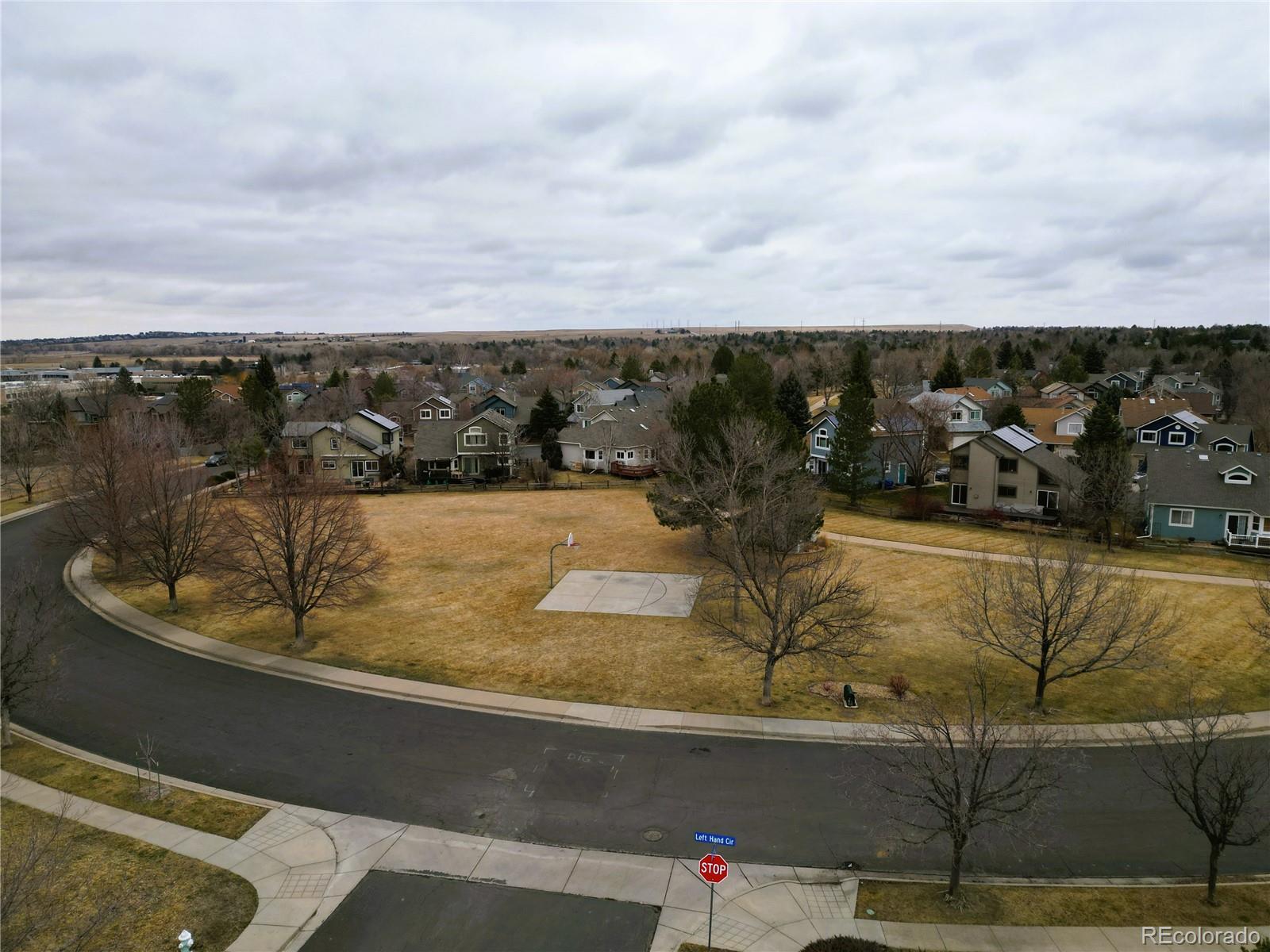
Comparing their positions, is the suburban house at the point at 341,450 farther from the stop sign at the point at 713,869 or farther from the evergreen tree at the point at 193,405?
the stop sign at the point at 713,869

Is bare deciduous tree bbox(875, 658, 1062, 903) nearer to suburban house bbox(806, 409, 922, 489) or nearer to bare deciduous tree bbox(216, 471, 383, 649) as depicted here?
bare deciduous tree bbox(216, 471, 383, 649)

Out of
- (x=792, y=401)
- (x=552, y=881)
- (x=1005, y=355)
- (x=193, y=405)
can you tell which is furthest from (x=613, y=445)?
(x=1005, y=355)

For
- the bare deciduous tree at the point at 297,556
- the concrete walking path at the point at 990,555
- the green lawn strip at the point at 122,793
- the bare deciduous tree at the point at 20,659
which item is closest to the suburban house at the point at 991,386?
the concrete walking path at the point at 990,555

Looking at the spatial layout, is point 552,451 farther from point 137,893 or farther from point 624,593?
point 137,893

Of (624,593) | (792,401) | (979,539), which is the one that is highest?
(792,401)

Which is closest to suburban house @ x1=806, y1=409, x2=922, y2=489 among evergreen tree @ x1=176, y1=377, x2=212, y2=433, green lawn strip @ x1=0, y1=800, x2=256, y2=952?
green lawn strip @ x1=0, y1=800, x2=256, y2=952

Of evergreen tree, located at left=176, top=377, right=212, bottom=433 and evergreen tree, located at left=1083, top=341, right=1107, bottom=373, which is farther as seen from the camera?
evergreen tree, located at left=1083, top=341, right=1107, bottom=373

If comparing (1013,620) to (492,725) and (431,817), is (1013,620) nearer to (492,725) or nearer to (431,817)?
(492,725)
